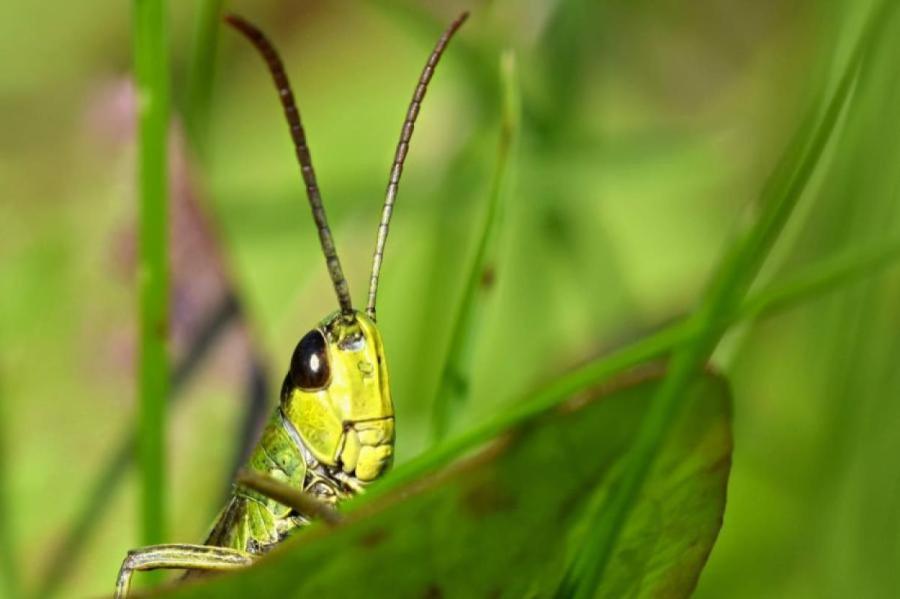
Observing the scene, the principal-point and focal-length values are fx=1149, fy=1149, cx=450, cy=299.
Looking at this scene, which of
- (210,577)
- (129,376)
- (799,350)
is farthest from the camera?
(799,350)

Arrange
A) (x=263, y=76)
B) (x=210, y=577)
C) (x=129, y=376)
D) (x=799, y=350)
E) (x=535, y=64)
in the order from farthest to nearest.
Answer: (x=263, y=76)
(x=535, y=64)
(x=799, y=350)
(x=129, y=376)
(x=210, y=577)

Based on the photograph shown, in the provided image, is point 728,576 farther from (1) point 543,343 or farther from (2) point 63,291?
(2) point 63,291

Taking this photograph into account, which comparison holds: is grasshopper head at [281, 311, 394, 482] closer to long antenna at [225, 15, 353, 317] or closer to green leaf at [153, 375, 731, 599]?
long antenna at [225, 15, 353, 317]

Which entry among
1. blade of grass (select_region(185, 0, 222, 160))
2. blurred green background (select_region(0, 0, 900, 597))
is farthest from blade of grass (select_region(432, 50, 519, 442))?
blade of grass (select_region(185, 0, 222, 160))

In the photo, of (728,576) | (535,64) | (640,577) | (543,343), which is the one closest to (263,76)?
(535,64)

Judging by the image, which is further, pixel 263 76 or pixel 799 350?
pixel 263 76


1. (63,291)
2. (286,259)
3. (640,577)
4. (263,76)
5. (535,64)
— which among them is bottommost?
(640,577)

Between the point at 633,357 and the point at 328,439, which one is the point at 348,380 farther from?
the point at 633,357
